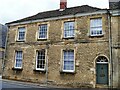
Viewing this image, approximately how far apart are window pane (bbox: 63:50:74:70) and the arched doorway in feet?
8.43

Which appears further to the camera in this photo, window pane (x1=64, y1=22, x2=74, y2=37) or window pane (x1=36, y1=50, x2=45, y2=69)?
window pane (x1=36, y1=50, x2=45, y2=69)

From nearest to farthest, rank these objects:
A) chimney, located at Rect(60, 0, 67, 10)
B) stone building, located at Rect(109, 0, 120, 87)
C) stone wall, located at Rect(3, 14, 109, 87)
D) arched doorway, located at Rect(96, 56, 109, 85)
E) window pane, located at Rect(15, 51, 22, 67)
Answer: stone building, located at Rect(109, 0, 120, 87) < arched doorway, located at Rect(96, 56, 109, 85) < stone wall, located at Rect(3, 14, 109, 87) < window pane, located at Rect(15, 51, 22, 67) < chimney, located at Rect(60, 0, 67, 10)

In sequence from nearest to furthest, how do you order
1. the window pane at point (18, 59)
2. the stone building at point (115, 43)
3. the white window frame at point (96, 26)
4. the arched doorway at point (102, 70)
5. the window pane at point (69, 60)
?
the stone building at point (115, 43) < the arched doorway at point (102, 70) < the white window frame at point (96, 26) < the window pane at point (69, 60) < the window pane at point (18, 59)

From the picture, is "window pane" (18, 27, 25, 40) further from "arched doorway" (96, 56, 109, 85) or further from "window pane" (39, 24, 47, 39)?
"arched doorway" (96, 56, 109, 85)

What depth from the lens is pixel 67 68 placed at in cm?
1742

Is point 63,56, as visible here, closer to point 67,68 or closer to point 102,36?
point 67,68

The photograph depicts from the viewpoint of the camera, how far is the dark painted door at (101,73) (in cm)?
1565

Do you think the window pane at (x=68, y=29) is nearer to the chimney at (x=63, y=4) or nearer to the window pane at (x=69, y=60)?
the window pane at (x=69, y=60)

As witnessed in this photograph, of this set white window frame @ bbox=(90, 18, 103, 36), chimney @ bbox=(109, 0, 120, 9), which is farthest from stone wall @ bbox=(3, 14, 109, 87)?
chimney @ bbox=(109, 0, 120, 9)

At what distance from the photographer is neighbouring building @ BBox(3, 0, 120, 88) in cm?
1575

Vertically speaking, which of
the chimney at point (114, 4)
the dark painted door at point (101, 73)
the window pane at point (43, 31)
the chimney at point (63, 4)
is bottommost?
the dark painted door at point (101, 73)

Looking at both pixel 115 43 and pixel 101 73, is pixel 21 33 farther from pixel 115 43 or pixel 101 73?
pixel 115 43

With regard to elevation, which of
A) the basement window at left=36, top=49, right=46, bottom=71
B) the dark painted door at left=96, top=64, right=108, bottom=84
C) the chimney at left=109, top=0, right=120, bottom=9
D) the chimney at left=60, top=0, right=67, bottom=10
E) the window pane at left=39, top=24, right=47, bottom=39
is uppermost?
the chimney at left=60, top=0, right=67, bottom=10

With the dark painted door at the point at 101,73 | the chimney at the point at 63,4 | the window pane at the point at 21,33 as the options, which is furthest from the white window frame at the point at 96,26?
the window pane at the point at 21,33
